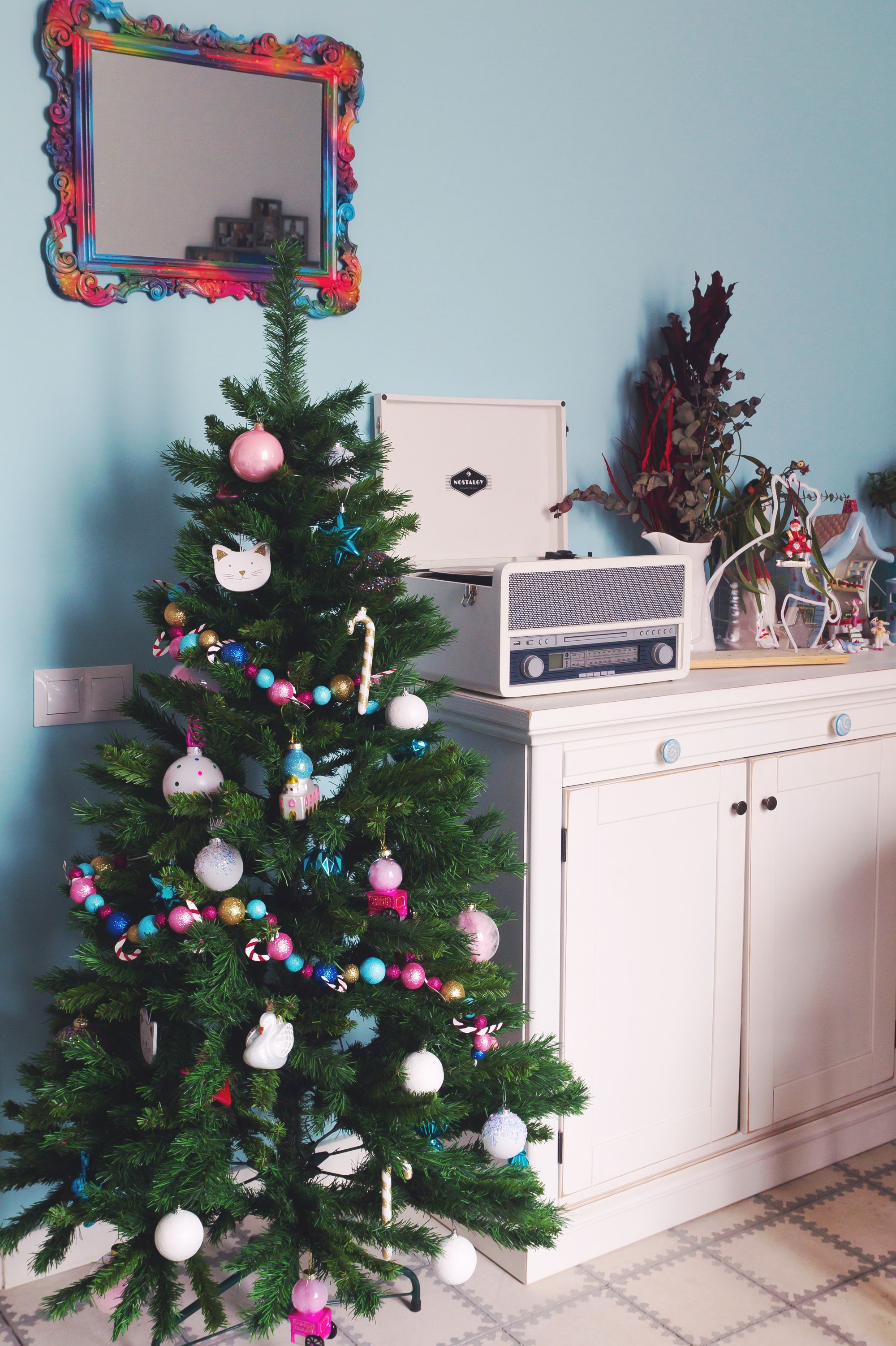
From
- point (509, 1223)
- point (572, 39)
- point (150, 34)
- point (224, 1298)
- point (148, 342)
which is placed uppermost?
point (572, 39)

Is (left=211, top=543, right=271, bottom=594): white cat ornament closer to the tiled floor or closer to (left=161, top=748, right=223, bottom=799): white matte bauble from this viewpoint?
(left=161, top=748, right=223, bottom=799): white matte bauble

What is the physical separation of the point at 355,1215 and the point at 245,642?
0.78 meters

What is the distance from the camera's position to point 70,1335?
1.69m

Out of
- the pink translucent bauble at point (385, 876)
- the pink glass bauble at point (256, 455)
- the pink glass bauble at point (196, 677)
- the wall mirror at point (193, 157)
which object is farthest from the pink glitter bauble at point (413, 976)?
the wall mirror at point (193, 157)

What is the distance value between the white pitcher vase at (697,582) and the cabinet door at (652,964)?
1.15 ft

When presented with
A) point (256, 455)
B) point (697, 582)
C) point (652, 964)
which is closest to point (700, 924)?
point (652, 964)

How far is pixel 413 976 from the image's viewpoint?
1.40 metres

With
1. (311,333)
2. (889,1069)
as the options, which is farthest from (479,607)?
(889,1069)

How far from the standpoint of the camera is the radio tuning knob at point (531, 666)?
173 cm

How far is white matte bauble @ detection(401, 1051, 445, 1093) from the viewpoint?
4.54 ft

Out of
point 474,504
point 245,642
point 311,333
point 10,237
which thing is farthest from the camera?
point 474,504

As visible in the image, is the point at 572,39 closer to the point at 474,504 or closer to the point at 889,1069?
the point at 474,504

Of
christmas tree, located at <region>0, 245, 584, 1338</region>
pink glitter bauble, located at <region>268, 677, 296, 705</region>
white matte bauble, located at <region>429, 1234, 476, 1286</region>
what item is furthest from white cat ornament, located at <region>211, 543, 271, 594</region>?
white matte bauble, located at <region>429, 1234, 476, 1286</region>

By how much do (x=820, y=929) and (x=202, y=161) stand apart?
1.79 m
